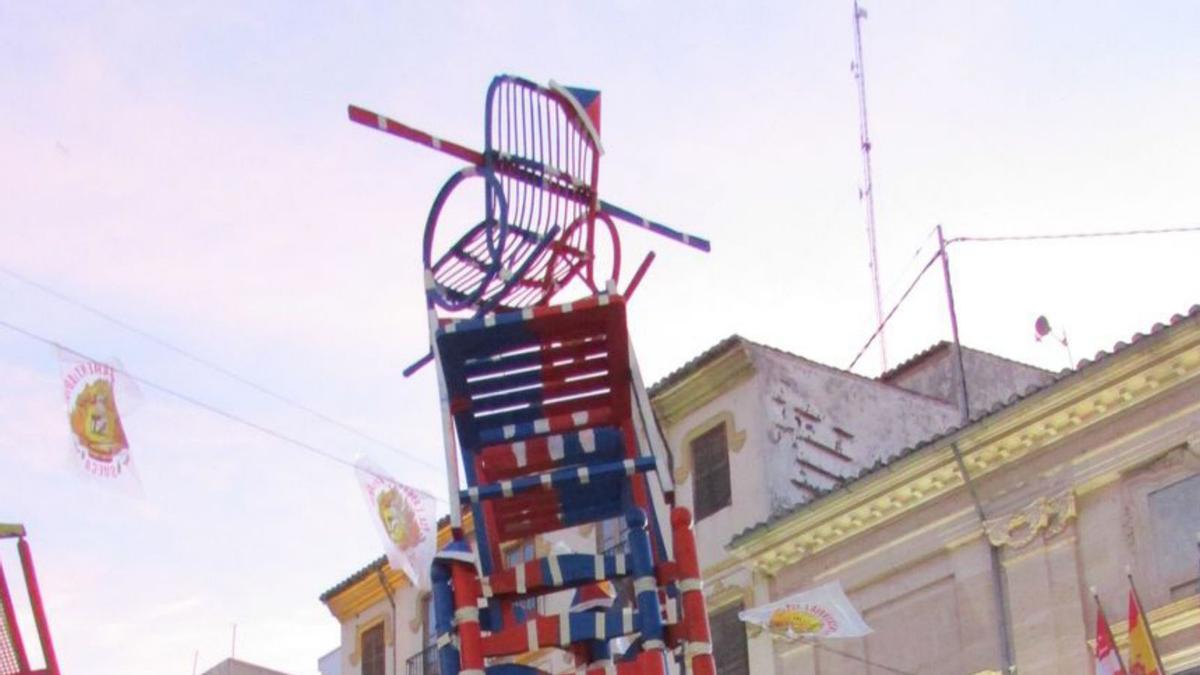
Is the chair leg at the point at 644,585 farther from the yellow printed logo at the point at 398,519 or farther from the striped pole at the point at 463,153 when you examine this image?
the yellow printed logo at the point at 398,519

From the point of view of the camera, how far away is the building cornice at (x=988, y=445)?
24.3 m

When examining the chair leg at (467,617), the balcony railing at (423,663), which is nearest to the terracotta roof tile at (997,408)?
the balcony railing at (423,663)

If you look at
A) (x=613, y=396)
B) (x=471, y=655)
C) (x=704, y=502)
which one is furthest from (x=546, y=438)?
(x=704, y=502)

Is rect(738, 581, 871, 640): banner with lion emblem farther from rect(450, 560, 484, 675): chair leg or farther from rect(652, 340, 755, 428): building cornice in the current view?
rect(450, 560, 484, 675): chair leg

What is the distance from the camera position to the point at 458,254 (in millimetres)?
16609

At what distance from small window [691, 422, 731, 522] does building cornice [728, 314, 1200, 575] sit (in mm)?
1833

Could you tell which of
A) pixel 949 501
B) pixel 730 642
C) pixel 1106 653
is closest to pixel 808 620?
pixel 949 501

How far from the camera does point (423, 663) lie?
3850 cm

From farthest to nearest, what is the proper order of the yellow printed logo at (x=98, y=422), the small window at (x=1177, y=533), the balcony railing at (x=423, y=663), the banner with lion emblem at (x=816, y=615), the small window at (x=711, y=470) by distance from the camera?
the balcony railing at (x=423, y=663), the small window at (x=711, y=470), the banner with lion emblem at (x=816, y=615), the small window at (x=1177, y=533), the yellow printed logo at (x=98, y=422)

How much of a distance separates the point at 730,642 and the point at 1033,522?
20.9 ft

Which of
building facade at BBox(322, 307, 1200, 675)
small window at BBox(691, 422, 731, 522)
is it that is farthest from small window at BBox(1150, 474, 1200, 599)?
small window at BBox(691, 422, 731, 522)

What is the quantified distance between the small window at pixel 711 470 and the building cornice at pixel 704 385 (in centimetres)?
58

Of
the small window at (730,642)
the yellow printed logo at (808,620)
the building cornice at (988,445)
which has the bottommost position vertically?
the yellow printed logo at (808,620)

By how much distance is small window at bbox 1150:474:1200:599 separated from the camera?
930 inches
